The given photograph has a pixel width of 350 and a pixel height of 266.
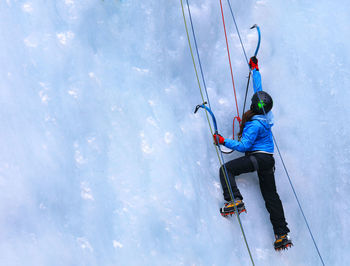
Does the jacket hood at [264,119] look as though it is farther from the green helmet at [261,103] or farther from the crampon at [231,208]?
the crampon at [231,208]

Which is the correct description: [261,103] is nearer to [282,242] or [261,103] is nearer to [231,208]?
[231,208]

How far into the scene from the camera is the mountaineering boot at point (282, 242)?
8.60 feet

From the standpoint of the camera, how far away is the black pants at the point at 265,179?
8.55 ft

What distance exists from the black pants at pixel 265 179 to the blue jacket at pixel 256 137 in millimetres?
64

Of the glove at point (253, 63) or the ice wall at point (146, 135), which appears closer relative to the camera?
the ice wall at point (146, 135)

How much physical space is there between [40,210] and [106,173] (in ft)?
1.60

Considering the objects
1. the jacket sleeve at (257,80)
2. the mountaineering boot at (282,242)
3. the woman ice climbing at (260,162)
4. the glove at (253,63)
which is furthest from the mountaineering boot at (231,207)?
the glove at (253,63)

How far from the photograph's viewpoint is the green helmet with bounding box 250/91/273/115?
2.58 metres

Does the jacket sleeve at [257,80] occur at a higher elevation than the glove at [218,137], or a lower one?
higher

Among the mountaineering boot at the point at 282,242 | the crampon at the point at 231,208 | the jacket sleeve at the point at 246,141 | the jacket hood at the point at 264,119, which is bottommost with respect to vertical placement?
the mountaineering boot at the point at 282,242

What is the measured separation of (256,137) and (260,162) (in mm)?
171

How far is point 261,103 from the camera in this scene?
2.57m

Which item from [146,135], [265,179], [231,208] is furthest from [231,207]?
[146,135]

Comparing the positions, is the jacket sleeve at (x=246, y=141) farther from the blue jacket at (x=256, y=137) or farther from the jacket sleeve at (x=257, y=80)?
the jacket sleeve at (x=257, y=80)
